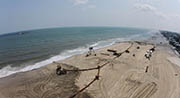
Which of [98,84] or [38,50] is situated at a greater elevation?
[38,50]

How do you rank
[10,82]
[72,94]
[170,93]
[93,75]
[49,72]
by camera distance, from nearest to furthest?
1. [72,94]
2. [170,93]
3. [10,82]
4. [93,75]
5. [49,72]

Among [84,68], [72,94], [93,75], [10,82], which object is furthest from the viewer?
[84,68]

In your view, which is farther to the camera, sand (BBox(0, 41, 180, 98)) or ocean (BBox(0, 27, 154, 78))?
ocean (BBox(0, 27, 154, 78))

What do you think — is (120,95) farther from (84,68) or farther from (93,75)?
(84,68)

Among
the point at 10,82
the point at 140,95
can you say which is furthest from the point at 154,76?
the point at 10,82

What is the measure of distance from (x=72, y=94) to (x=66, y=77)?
4540 mm

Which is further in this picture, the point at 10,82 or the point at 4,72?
the point at 4,72

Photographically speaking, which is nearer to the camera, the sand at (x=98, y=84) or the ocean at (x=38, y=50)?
the sand at (x=98, y=84)

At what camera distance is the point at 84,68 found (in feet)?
70.0

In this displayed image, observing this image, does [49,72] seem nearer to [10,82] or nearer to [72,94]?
[10,82]

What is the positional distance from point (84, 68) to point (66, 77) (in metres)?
3.96

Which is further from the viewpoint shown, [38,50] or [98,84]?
[38,50]

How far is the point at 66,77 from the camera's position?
18.3 m

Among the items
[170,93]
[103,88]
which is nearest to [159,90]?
[170,93]
